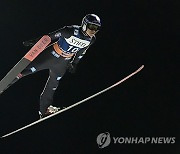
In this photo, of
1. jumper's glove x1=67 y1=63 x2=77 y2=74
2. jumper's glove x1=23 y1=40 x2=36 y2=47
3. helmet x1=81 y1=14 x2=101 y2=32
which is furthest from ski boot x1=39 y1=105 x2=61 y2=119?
helmet x1=81 y1=14 x2=101 y2=32

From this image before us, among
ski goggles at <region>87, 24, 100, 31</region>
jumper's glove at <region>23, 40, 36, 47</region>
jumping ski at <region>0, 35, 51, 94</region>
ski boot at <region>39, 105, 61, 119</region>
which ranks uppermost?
jumper's glove at <region>23, 40, 36, 47</region>

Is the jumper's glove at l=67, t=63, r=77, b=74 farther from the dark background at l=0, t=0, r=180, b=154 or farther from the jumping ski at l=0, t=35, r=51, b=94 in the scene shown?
the jumping ski at l=0, t=35, r=51, b=94

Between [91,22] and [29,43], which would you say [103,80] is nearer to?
[91,22]

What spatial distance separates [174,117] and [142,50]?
2.30 feet

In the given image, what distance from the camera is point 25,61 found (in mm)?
3031

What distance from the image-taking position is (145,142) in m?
3.51

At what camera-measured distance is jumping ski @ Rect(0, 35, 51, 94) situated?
119 inches

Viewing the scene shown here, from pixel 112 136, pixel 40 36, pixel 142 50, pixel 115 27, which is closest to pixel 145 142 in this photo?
pixel 112 136

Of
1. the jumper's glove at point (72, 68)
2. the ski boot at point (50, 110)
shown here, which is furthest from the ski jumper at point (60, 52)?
the ski boot at point (50, 110)

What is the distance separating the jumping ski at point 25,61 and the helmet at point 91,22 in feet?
1.02

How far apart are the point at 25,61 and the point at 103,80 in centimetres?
71

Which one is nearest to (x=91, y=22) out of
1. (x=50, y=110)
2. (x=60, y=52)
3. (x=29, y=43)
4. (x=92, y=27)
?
(x=92, y=27)

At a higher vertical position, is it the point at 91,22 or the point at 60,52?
the point at 91,22

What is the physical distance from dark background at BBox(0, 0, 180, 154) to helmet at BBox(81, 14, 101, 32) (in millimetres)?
66
